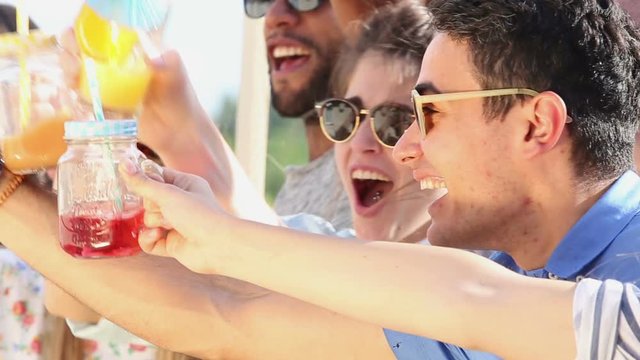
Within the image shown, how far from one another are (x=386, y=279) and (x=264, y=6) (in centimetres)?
250

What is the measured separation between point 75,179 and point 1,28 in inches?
56.5

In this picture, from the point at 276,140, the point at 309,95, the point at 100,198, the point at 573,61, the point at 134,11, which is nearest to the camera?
the point at 100,198

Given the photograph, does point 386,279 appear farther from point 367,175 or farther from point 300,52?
point 300,52

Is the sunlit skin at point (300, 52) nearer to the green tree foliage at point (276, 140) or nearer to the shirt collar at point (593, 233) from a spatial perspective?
the green tree foliage at point (276, 140)

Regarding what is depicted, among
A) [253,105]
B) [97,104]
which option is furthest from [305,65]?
[97,104]

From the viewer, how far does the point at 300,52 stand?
3875 mm

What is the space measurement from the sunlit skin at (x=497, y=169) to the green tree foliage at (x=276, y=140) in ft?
6.17

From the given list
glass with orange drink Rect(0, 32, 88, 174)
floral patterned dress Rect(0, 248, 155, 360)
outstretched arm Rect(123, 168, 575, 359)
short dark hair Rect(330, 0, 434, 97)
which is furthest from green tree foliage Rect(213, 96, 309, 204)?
outstretched arm Rect(123, 168, 575, 359)

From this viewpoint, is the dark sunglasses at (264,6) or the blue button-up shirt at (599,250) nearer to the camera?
the blue button-up shirt at (599,250)

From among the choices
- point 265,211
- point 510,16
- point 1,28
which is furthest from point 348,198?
point 510,16

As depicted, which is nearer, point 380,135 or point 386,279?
point 386,279

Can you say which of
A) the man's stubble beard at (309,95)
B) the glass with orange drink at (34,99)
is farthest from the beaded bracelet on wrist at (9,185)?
the man's stubble beard at (309,95)

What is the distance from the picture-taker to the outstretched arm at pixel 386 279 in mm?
1520

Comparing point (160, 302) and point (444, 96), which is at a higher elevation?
point (444, 96)
